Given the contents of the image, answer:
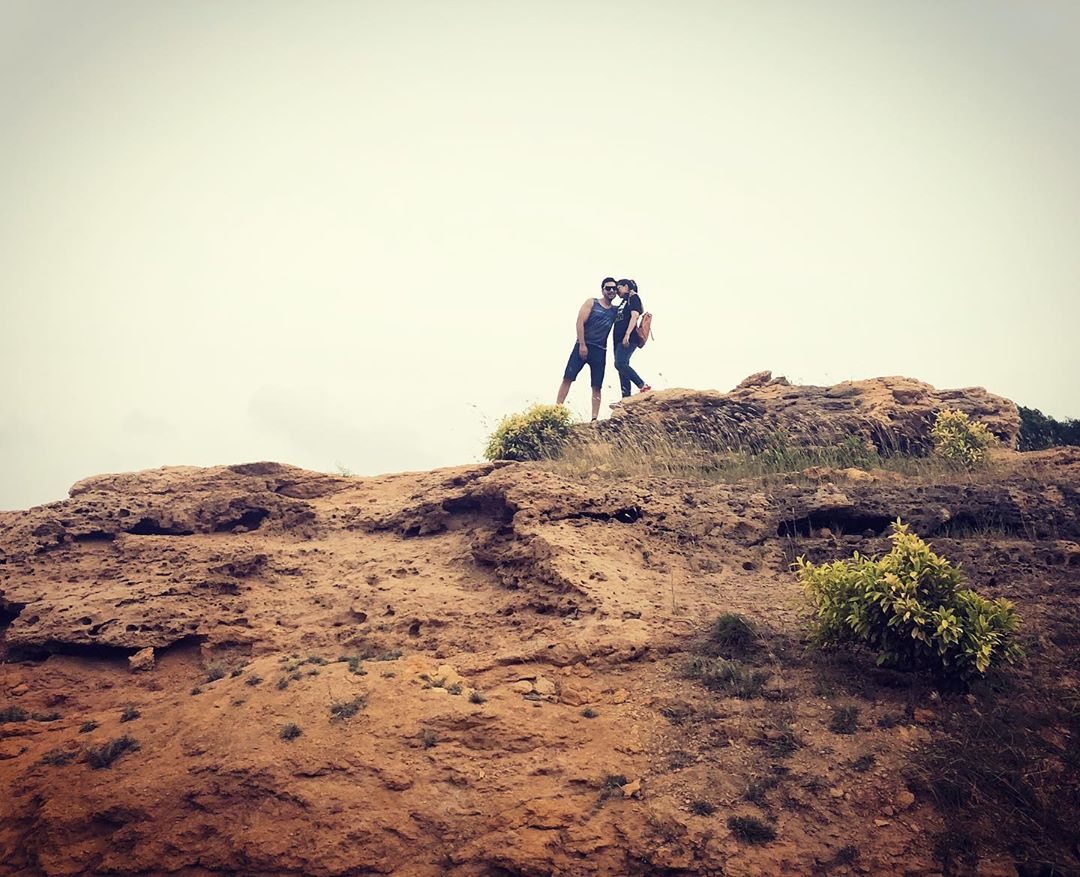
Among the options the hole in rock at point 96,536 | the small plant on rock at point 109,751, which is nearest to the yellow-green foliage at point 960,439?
the small plant on rock at point 109,751

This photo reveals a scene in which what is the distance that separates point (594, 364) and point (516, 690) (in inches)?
354

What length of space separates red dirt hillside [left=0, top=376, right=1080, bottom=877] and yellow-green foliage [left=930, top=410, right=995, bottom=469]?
392mm

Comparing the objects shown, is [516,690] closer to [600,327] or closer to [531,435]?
[531,435]

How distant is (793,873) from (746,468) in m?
6.72

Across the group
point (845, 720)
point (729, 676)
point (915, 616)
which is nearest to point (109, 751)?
point (729, 676)

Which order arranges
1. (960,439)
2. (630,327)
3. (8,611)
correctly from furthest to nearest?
1. (630,327)
2. (960,439)
3. (8,611)

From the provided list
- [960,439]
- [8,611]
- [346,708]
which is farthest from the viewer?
[960,439]

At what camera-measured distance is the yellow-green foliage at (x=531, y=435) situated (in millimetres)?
12133

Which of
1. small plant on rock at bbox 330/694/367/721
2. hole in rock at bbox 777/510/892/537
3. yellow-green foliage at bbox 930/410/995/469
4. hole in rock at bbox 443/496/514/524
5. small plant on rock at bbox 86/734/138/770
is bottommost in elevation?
small plant on rock at bbox 86/734/138/770

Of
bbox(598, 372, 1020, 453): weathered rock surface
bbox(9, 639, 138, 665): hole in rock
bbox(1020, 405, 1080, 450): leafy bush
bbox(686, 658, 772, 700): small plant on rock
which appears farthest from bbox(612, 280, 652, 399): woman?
bbox(9, 639, 138, 665): hole in rock

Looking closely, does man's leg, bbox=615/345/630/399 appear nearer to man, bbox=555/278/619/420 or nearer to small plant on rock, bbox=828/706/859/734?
man, bbox=555/278/619/420

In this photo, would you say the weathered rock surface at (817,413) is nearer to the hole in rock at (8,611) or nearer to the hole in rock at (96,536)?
the hole in rock at (96,536)

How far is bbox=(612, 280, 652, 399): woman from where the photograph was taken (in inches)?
553

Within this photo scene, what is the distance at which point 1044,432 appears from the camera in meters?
12.8
